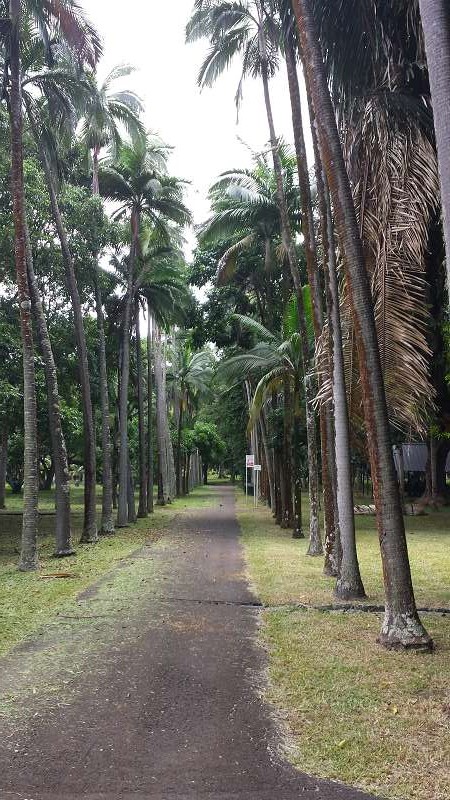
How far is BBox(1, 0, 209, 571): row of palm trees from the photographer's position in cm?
1262

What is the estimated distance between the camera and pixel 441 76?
4.72m

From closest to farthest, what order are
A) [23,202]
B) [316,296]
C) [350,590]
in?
[350,590]
[316,296]
[23,202]

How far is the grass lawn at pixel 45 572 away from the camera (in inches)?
319

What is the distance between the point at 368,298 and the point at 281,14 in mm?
4432

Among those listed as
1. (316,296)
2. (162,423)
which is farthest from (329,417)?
(162,423)

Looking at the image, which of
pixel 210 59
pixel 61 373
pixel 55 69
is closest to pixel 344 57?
pixel 55 69

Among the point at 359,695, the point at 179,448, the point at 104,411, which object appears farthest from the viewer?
the point at 179,448

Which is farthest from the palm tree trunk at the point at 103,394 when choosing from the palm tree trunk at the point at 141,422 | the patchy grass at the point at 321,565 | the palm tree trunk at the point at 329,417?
the palm tree trunk at the point at 329,417

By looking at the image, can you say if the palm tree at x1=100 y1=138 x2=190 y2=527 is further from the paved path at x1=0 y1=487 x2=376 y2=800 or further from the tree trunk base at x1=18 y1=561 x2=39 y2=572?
the paved path at x1=0 y1=487 x2=376 y2=800

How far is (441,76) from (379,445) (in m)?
3.36

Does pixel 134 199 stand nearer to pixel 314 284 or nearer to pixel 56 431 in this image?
pixel 56 431

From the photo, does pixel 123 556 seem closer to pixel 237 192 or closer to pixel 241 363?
pixel 241 363

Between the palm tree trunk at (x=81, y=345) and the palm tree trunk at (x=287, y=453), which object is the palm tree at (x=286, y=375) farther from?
the palm tree trunk at (x=81, y=345)

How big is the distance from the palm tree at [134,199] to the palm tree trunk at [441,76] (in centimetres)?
1705
